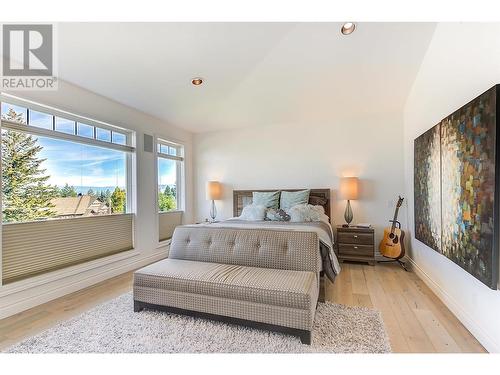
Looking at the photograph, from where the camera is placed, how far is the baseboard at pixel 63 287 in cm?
225

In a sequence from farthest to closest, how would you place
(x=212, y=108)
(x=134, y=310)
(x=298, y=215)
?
(x=212, y=108) → (x=298, y=215) → (x=134, y=310)

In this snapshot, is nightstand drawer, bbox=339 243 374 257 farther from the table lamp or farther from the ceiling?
the table lamp

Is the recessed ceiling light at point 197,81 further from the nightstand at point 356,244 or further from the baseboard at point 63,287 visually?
the nightstand at point 356,244

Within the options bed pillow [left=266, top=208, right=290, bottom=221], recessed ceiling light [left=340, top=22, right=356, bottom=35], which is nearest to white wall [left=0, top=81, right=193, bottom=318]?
bed pillow [left=266, top=208, right=290, bottom=221]

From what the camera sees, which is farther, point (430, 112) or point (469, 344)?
point (430, 112)

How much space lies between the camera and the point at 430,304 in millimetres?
2314

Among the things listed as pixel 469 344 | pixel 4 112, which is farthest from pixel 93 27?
pixel 469 344

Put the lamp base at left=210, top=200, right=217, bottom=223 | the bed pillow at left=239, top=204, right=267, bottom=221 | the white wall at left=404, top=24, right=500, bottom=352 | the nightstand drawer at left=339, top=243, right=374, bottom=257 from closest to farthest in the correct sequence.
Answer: the white wall at left=404, top=24, right=500, bottom=352 → the nightstand drawer at left=339, top=243, right=374, bottom=257 → the bed pillow at left=239, top=204, right=267, bottom=221 → the lamp base at left=210, top=200, right=217, bottom=223

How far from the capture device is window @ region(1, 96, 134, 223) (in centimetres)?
235

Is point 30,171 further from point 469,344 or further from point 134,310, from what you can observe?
point 469,344

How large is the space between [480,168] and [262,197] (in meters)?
2.94

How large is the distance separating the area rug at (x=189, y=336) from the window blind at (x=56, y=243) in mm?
839

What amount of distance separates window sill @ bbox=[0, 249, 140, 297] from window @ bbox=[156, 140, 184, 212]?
1184mm

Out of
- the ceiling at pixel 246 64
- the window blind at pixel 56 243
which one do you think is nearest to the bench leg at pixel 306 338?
the ceiling at pixel 246 64
